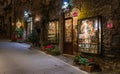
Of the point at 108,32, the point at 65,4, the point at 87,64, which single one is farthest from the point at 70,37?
the point at 108,32

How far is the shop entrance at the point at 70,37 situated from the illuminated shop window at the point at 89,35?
1.28 m

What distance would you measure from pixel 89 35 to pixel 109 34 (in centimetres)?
164

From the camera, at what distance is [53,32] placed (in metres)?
16.3

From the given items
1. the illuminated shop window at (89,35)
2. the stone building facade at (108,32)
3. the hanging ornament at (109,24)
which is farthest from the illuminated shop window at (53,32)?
the hanging ornament at (109,24)

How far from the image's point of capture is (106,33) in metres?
9.38

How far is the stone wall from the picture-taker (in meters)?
8.73

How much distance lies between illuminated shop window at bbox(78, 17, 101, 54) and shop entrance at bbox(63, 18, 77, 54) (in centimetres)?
128

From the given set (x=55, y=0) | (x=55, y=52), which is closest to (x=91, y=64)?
(x=55, y=52)

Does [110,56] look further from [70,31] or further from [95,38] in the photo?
[70,31]

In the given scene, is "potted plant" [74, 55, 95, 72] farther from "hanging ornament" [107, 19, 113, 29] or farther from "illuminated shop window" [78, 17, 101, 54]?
"hanging ornament" [107, 19, 113, 29]

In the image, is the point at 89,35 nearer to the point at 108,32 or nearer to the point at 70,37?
the point at 108,32

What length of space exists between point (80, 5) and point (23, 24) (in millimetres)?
17613

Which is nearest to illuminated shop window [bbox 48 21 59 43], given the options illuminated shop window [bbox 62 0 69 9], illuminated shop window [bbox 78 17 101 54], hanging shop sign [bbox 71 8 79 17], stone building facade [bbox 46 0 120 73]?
illuminated shop window [bbox 62 0 69 9]

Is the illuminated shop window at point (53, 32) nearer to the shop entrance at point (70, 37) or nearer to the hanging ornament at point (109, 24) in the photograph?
the shop entrance at point (70, 37)
